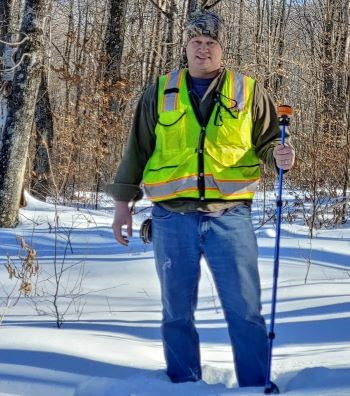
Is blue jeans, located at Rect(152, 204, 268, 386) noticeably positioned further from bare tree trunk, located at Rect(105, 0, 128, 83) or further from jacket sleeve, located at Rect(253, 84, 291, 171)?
bare tree trunk, located at Rect(105, 0, 128, 83)

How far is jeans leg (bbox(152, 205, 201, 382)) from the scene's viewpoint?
9.70ft

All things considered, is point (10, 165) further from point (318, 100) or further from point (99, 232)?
point (318, 100)

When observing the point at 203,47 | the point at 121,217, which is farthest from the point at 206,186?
the point at 203,47

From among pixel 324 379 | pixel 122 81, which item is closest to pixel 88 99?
pixel 122 81

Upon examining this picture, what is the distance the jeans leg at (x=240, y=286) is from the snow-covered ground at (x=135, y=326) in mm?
140

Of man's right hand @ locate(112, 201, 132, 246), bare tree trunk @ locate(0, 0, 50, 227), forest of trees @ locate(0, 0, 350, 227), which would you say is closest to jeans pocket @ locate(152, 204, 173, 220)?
man's right hand @ locate(112, 201, 132, 246)

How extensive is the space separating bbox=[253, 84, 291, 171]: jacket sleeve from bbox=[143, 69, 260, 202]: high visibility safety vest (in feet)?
0.14

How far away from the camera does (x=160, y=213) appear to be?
304 cm

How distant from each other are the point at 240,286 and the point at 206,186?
44 cm

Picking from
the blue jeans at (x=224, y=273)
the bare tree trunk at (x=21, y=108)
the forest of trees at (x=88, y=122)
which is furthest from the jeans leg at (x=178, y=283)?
the bare tree trunk at (x=21, y=108)

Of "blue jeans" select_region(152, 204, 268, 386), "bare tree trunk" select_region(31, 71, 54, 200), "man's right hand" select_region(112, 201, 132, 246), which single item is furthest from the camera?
"bare tree trunk" select_region(31, 71, 54, 200)

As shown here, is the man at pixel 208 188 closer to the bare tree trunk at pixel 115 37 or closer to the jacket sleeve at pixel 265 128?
the jacket sleeve at pixel 265 128

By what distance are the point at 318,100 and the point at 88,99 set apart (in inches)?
164

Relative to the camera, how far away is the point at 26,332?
363 centimetres
